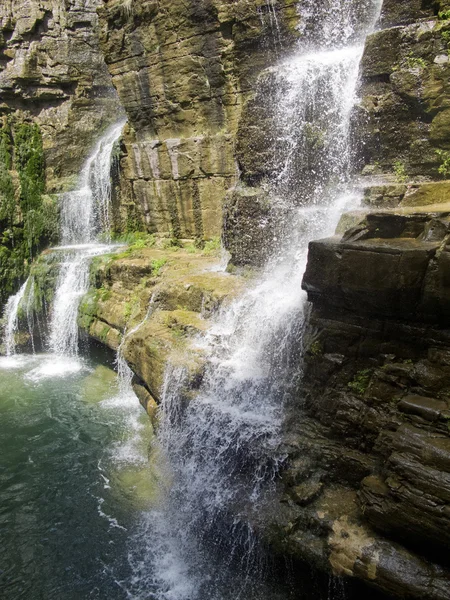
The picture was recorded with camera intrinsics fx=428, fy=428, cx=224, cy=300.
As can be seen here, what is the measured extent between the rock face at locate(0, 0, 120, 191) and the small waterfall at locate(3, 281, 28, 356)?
438 cm

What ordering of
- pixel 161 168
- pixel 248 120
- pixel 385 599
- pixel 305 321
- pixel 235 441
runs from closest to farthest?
pixel 385 599 → pixel 235 441 → pixel 305 321 → pixel 248 120 → pixel 161 168

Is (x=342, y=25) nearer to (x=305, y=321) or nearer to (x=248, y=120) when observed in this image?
(x=248, y=120)

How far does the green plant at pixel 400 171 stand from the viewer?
744 cm

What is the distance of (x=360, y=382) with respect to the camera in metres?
5.16

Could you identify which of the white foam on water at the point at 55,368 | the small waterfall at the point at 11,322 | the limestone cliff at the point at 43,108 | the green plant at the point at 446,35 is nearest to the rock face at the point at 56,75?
the limestone cliff at the point at 43,108

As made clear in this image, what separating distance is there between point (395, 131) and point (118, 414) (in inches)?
305

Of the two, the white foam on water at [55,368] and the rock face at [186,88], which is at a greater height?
the rock face at [186,88]

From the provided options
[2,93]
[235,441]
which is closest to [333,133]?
[235,441]

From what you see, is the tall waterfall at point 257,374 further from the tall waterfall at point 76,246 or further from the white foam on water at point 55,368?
the tall waterfall at point 76,246

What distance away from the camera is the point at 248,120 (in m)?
9.37

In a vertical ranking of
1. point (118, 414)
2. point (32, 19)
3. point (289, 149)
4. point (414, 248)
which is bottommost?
point (118, 414)

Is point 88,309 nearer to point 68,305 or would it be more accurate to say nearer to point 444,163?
point 68,305

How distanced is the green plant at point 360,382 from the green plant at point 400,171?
13.0ft

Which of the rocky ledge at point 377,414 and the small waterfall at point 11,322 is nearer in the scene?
the rocky ledge at point 377,414
